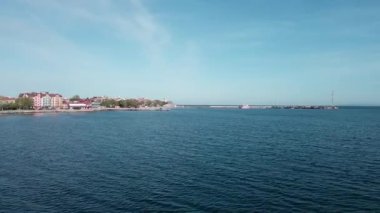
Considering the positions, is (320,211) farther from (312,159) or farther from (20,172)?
(20,172)

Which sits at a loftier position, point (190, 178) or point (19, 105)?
point (19, 105)

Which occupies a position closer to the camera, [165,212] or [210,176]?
[165,212]

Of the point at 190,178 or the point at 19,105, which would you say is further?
the point at 19,105

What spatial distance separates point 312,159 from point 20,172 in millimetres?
29932

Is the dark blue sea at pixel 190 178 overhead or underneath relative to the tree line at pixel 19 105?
underneath

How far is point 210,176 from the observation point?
1280 inches

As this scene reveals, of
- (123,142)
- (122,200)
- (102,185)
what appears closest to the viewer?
(122,200)

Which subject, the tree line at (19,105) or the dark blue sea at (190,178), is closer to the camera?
the dark blue sea at (190,178)

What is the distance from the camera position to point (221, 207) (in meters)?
24.1

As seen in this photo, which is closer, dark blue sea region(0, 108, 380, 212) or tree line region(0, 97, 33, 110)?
dark blue sea region(0, 108, 380, 212)

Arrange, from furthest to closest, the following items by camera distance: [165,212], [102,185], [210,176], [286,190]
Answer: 1. [210,176]
2. [102,185]
3. [286,190]
4. [165,212]

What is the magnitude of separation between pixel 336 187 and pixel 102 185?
1830 centimetres

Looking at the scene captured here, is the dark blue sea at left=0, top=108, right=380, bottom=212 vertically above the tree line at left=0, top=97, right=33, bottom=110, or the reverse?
the tree line at left=0, top=97, right=33, bottom=110

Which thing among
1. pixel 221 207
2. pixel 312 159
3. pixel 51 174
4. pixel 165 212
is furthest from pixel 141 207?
pixel 312 159
